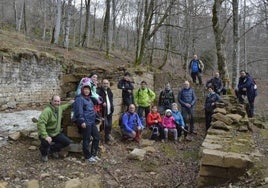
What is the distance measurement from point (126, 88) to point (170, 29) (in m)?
17.1

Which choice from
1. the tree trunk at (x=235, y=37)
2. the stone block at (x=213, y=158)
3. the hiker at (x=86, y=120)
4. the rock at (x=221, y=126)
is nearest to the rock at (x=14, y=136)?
the hiker at (x=86, y=120)

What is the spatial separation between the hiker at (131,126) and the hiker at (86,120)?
5.89 feet

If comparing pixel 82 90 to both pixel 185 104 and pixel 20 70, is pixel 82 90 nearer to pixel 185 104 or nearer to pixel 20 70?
pixel 185 104

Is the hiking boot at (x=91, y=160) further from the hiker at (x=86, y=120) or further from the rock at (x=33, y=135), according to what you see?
the rock at (x=33, y=135)

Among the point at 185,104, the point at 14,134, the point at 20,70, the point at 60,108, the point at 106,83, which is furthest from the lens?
the point at 20,70

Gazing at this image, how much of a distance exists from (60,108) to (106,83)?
1821mm

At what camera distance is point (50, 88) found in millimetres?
13594

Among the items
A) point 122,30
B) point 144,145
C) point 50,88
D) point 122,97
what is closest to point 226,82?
point 122,97

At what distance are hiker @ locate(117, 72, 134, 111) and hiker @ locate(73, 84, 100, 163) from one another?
10.6 feet

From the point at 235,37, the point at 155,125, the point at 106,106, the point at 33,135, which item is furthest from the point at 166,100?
the point at 235,37

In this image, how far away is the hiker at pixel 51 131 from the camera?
6664 mm

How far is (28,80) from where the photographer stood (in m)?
12.4

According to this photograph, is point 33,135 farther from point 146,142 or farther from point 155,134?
point 155,134

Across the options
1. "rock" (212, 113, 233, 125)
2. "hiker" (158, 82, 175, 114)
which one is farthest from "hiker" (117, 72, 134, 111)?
"rock" (212, 113, 233, 125)
